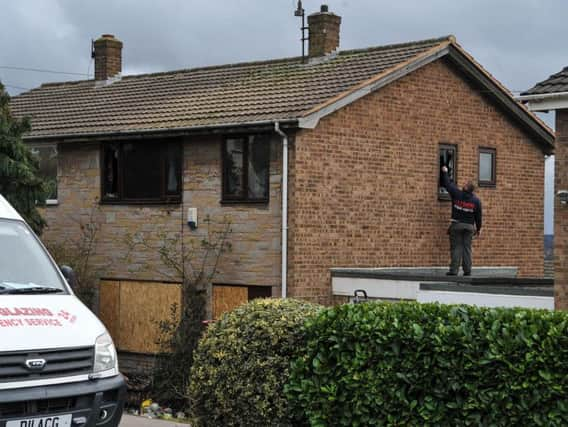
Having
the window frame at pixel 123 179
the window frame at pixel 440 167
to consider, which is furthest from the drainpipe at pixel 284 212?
the window frame at pixel 440 167

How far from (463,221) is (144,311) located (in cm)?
705

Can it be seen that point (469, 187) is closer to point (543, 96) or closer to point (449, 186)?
point (449, 186)

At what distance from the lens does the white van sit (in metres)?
9.29

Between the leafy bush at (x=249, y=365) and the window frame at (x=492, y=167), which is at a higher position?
the window frame at (x=492, y=167)

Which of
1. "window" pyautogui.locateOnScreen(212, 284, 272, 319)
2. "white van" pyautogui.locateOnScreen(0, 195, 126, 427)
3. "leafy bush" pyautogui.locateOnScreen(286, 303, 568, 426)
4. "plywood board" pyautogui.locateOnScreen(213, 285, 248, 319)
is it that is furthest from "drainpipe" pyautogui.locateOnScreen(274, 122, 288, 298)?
"white van" pyautogui.locateOnScreen(0, 195, 126, 427)

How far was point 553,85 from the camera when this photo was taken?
48.7 ft

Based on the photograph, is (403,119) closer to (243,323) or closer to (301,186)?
(301,186)

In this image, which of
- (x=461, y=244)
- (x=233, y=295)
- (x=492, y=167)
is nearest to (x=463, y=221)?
(x=461, y=244)

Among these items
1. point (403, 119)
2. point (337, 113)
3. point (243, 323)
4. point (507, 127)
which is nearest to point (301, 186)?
point (337, 113)

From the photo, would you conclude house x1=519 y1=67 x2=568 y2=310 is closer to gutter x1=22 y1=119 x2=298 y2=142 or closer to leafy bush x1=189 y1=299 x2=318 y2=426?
leafy bush x1=189 y1=299 x2=318 y2=426

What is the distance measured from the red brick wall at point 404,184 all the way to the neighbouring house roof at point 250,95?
1.42 feet

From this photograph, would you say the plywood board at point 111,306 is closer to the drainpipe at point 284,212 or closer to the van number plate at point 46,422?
the drainpipe at point 284,212

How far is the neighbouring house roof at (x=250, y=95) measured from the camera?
22016 mm

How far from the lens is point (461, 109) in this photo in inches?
971
